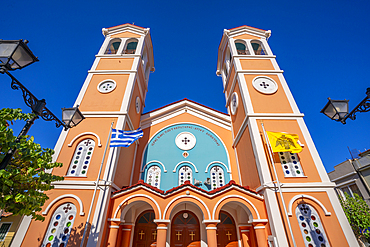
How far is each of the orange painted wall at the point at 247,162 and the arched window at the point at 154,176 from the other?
495 centimetres

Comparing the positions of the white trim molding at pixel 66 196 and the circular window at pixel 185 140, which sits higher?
the circular window at pixel 185 140

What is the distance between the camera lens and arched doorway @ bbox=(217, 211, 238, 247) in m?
10.1

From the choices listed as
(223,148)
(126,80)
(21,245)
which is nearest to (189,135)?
(223,148)

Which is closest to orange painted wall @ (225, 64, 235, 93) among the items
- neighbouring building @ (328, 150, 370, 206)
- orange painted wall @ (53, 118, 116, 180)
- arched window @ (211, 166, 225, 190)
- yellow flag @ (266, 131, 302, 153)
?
yellow flag @ (266, 131, 302, 153)

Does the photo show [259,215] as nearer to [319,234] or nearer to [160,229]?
[319,234]

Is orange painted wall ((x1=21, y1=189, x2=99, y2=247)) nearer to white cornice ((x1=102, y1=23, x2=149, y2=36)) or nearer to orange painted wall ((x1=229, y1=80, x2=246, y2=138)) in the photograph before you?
orange painted wall ((x1=229, y1=80, x2=246, y2=138))

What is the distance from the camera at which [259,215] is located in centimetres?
845

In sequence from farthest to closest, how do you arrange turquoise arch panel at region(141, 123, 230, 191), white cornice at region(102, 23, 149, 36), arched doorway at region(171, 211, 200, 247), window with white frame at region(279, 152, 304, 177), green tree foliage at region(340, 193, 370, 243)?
white cornice at region(102, 23, 149, 36)
green tree foliage at region(340, 193, 370, 243)
turquoise arch panel at region(141, 123, 230, 191)
arched doorway at region(171, 211, 200, 247)
window with white frame at region(279, 152, 304, 177)

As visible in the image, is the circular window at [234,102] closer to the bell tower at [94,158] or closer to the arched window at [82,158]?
the bell tower at [94,158]

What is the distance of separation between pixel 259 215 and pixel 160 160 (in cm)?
655

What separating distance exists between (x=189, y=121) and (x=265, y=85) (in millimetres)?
5644

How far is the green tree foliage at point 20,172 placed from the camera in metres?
4.57

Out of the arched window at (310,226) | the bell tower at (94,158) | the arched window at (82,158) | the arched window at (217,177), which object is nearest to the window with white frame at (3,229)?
the bell tower at (94,158)

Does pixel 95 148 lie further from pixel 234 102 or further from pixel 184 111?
pixel 234 102
